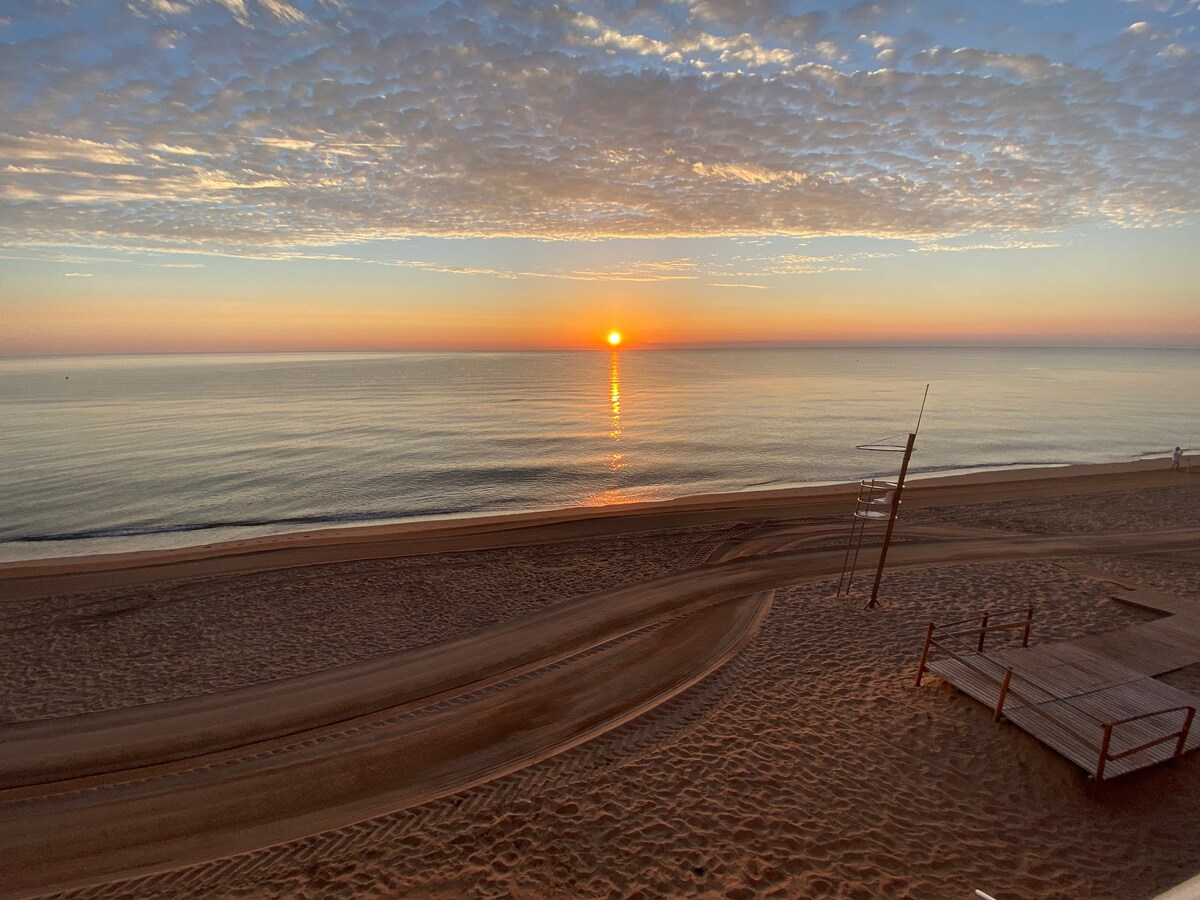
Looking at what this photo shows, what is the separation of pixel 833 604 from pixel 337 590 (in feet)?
49.2

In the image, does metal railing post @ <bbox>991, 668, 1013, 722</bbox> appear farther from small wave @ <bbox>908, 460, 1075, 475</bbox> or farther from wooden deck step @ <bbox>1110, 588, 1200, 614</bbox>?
small wave @ <bbox>908, 460, 1075, 475</bbox>

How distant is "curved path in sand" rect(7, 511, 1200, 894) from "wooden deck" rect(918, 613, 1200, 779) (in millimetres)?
5243

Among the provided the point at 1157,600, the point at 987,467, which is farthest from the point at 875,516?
the point at 987,467

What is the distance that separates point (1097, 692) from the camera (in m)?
11.3

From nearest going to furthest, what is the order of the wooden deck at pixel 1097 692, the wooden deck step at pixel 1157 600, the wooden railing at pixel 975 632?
the wooden deck at pixel 1097 692 < the wooden railing at pixel 975 632 < the wooden deck step at pixel 1157 600

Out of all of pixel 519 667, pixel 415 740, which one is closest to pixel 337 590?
pixel 519 667

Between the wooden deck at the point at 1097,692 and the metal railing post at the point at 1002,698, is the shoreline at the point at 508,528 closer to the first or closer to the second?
the wooden deck at the point at 1097,692

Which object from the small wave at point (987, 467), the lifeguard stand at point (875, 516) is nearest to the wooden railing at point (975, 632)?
the lifeguard stand at point (875, 516)

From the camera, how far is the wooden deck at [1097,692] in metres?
9.64

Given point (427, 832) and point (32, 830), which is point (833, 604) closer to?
point (427, 832)

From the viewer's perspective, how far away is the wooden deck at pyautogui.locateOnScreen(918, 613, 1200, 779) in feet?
31.6

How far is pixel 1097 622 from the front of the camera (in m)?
15.4

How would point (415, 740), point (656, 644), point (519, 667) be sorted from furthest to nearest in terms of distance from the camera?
point (656, 644), point (519, 667), point (415, 740)

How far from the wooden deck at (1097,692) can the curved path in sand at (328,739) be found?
5.24 meters
